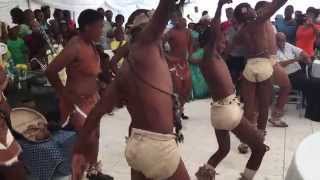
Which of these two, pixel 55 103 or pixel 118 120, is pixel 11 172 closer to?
pixel 55 103

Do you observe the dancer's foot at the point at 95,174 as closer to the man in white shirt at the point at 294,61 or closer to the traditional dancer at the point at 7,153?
the traditional dancer at the point at 7,153

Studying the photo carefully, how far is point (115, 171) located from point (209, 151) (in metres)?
1.22

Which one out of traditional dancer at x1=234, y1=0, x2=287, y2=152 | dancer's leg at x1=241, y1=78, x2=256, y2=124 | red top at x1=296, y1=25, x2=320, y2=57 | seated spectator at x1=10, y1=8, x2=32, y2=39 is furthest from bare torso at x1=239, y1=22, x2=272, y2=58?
seated spectator at x1=10, y1=8, x2=32, y2=39

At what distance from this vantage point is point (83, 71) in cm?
420

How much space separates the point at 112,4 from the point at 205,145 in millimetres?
6906

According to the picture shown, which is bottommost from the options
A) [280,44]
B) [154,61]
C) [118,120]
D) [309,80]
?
[118,120]

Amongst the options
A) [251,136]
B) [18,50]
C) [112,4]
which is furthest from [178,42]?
[112,4]

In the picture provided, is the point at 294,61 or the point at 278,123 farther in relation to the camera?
the point at 294,61

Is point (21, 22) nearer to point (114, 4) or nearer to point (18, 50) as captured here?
point (18, 50)

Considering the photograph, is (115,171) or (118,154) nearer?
(115,171)

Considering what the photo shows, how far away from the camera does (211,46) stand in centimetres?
417

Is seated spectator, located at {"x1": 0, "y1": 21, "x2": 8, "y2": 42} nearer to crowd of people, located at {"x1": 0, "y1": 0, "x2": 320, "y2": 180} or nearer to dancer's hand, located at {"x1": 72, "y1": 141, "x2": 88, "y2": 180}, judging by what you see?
crowd of people, located at {"x1": 0, "y1": 0, "x2": 320, "y2": 180}

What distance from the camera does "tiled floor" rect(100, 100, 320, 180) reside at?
5020 mm

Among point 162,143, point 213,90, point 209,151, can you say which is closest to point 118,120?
point 209,151
